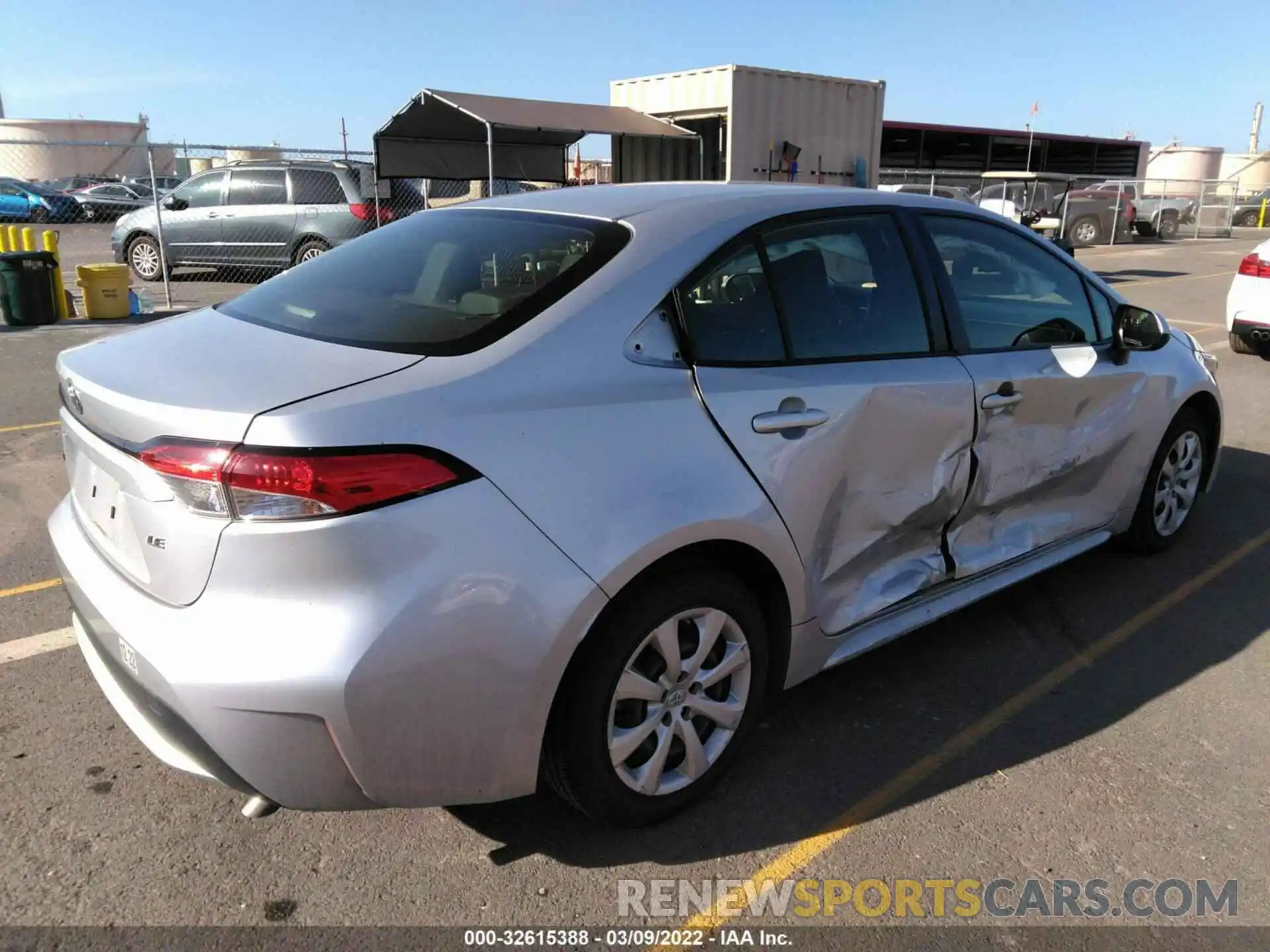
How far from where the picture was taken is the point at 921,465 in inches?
122

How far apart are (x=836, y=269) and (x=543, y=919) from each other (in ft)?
6.74

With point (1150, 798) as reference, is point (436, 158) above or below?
above

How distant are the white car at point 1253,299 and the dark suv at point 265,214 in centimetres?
1011

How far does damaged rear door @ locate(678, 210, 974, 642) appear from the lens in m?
2.63

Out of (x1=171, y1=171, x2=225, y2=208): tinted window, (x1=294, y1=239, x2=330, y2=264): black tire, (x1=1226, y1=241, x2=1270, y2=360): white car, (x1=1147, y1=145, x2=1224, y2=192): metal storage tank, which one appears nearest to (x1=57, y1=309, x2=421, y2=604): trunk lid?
Result: (x1=1226, y1=241, x2=1270, y2=360): white car

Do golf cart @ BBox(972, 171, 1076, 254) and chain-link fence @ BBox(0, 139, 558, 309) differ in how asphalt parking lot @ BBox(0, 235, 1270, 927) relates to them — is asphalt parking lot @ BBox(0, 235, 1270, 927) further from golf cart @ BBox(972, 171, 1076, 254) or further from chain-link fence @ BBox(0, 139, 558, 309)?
golf cart @ BBox(972, 171, 1076, 254)

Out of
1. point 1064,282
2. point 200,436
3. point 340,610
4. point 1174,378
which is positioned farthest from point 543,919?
point 1174,378

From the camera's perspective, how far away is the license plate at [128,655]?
219 centimetres

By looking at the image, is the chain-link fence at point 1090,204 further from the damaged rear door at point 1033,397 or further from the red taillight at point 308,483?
the red taillight at point 308,483

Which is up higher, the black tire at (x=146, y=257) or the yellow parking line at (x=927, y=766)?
the black tire at (x=146, y=257)

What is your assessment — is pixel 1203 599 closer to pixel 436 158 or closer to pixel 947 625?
pixel 947 625

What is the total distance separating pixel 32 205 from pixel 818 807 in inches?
1245

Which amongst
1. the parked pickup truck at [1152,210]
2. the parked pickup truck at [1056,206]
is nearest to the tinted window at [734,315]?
the parked pickup truck at [1056,206]

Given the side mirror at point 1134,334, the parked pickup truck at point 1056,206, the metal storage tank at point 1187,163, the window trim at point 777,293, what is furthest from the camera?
the metal storage tank at point 1187,163
